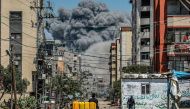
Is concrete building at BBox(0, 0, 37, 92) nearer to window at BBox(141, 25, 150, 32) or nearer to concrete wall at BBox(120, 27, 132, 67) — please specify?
window at BBox(141, 25, 150, 32)

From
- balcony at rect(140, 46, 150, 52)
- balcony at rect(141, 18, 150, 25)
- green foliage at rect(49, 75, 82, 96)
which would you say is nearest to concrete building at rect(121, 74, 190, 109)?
green foliage at rect(49, 75, 82, 96)

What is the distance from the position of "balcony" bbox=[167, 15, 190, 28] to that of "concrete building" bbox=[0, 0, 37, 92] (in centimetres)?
3146

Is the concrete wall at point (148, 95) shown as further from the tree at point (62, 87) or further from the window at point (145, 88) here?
the tree at point (62, 87)

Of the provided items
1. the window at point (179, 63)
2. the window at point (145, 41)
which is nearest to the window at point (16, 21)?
the window at point (145, 41)

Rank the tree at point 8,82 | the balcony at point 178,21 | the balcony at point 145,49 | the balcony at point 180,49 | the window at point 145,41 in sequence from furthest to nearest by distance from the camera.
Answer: the window at point 145,41
the balcony at point 145,49
the tree at point 8,82
the balcony at point 178,21
the balcony at point 180,49

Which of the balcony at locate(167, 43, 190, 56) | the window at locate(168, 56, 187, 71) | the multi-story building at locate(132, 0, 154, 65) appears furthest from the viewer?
the multi-story building at locate(132, 0, 154, 65)

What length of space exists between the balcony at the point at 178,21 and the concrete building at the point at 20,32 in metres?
31.5

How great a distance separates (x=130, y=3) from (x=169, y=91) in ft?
388

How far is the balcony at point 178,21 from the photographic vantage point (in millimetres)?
70688

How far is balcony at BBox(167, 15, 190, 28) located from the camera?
70688 mm

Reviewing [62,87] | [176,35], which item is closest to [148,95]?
[176,35]

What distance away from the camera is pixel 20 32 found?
97688 mm

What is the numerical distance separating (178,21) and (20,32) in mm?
34283

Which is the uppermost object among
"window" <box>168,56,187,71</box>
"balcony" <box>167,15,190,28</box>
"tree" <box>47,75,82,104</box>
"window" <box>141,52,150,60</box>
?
"balcony" <box>167,15,190,28</box>
